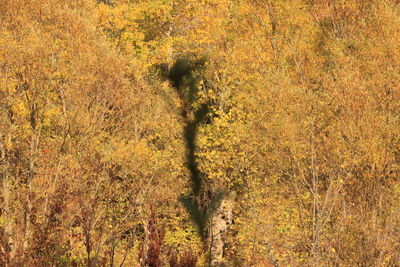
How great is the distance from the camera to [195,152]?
13.1 m

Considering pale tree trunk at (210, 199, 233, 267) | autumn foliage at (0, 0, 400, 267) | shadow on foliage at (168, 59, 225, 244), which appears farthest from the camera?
pale tree trunk at (210, 199, 233, 267)

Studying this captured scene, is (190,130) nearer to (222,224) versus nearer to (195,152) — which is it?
(195,152)

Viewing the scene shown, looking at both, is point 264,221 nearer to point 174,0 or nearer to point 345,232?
point 345,232

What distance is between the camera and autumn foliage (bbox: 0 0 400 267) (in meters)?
14.8

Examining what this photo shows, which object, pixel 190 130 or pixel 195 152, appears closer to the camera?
pixel 190 130

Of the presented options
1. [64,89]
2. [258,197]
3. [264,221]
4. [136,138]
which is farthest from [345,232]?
[64,89]

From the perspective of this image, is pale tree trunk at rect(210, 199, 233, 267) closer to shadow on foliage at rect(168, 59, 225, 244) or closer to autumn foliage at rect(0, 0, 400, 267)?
autumn foliage at rect(0, 0, 400, 267)

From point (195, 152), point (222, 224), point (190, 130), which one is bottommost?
point (190, 130)

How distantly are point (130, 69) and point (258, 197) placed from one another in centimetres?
921

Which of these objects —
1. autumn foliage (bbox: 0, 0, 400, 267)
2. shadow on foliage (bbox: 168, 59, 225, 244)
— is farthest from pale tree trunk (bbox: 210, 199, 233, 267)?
shadow on foliage (bbox: 168, 59, 225, 244)

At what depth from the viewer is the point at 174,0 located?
33.2m

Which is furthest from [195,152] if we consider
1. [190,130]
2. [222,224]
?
[222,224]

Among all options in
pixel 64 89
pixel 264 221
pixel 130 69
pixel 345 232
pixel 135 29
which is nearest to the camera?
pixel 345 232

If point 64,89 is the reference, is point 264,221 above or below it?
below
